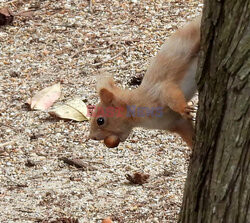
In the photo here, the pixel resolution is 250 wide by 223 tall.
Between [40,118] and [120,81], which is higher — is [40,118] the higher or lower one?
the lower one

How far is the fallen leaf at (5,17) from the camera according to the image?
21.3ft

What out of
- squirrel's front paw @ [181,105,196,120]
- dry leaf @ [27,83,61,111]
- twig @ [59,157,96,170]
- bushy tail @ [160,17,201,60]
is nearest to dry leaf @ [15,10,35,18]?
dry leaf @ [27,83,61,111]

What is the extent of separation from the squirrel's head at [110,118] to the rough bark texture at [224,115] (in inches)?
45.8

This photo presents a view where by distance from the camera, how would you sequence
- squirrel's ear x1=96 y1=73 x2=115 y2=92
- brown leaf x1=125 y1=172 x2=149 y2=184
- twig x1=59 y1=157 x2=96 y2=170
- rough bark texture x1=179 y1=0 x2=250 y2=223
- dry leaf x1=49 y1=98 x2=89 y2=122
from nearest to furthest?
rough bark texture x1=179 y1=0 x2=250 y2=223 < squirrel's ear x1=96 y1=73 x2=115 y2=92 < brown leaf x1=125 y1=172 x2=149 y2=184 < twig x1=59 y1=157 x2=96 y2=170 < dry leaf x1=49 y1=98 x2=89 y2=122

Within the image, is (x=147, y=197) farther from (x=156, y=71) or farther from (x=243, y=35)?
(x=243, y=35)

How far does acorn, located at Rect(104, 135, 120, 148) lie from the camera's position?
11.8 ft

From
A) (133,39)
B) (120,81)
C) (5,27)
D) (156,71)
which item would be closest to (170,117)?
(156,71)

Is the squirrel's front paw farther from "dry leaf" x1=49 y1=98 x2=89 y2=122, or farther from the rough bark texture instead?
"dry leaf" x1=49 y1=98 x2=89 y2=122

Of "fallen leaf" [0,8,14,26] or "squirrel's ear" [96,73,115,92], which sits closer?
"squirrel's ear" [96,73,115,92]

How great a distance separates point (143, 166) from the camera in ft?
14.6

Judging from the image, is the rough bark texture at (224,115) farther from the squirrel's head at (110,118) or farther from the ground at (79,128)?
the ground at (79,128)

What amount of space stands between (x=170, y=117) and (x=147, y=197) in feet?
2.89

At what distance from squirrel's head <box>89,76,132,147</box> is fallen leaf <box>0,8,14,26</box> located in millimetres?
3075

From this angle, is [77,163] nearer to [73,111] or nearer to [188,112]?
[73,111]
